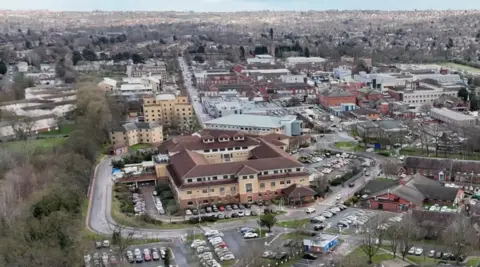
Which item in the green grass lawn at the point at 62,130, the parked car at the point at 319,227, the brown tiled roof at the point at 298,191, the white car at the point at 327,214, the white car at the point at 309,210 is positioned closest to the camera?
the parked car at the point at 319,227

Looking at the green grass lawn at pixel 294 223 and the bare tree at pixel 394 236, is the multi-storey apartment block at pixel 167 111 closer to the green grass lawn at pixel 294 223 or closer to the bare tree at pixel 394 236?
the green grass lawn at pixel 294 223

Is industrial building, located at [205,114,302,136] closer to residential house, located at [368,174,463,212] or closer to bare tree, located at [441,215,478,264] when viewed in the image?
residential house, located at [368,174,463,212]

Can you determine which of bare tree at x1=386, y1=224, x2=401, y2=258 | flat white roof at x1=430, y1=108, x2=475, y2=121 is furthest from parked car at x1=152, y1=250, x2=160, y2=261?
flat white roof at x1=430, y1=108, x2=475, y2=121

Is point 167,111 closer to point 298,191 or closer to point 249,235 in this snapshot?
point 298,191

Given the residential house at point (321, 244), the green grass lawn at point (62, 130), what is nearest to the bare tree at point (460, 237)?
the residential house at point (321, 244)

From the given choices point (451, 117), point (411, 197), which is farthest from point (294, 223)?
point (451, 117)

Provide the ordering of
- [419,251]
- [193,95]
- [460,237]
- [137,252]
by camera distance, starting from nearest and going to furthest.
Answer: [460,237] < [419,251] < [137,252] < [193,95]
